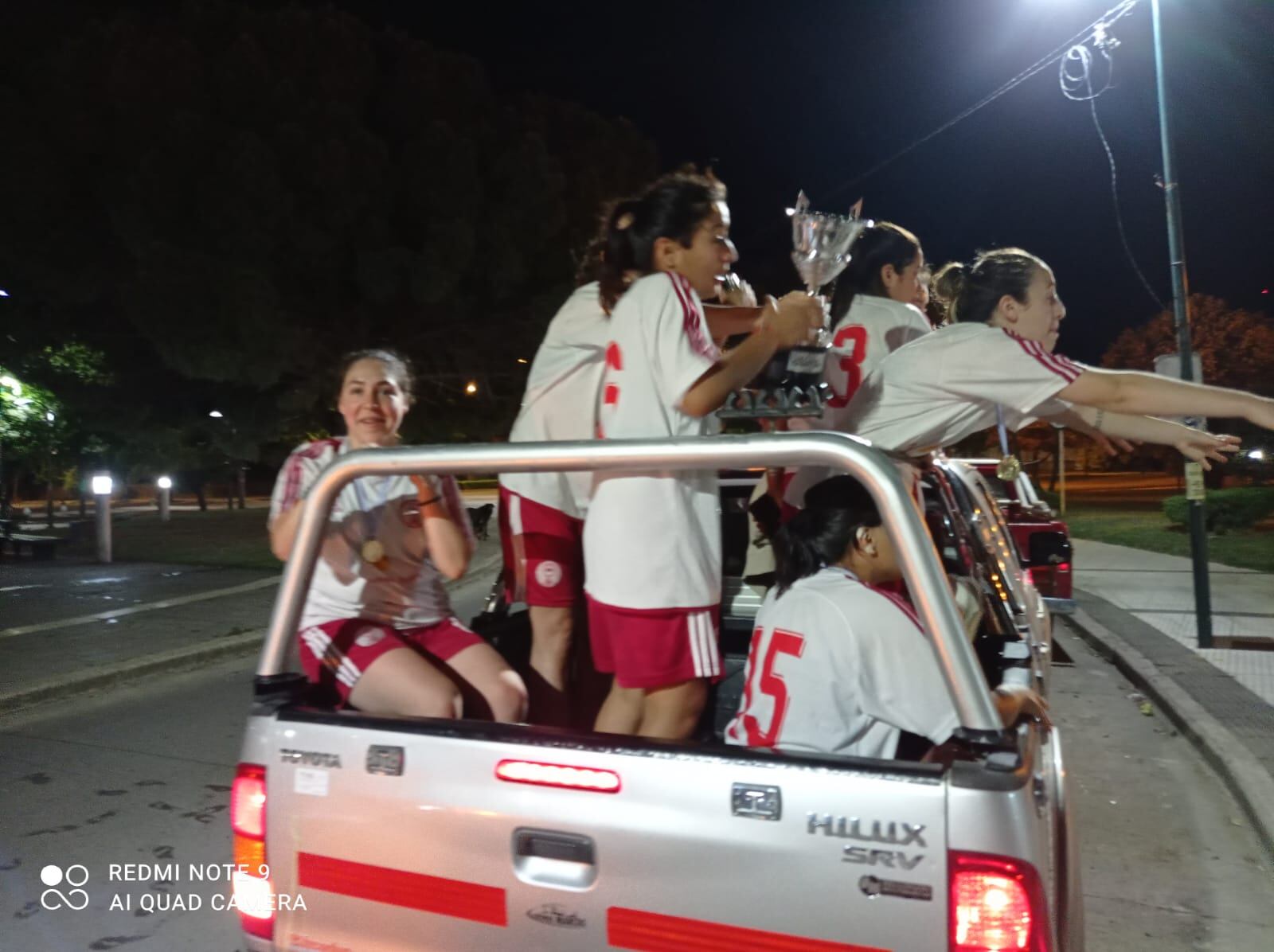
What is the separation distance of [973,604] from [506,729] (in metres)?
1.82

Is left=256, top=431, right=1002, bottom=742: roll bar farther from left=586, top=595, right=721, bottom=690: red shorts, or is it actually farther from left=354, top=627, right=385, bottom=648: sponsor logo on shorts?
left=586, top=595, right=721, bottom=690: red shorts

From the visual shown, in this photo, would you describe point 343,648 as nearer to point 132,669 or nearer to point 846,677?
point 846,677

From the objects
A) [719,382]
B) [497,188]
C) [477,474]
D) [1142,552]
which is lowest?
[1142,552]

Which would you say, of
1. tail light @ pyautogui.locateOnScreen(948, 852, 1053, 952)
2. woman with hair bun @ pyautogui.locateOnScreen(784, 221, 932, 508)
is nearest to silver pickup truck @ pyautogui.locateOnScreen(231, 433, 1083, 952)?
tail light @ pyautogui.locateOnScreen(948, 852, 1053, 952)

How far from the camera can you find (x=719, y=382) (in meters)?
2.40

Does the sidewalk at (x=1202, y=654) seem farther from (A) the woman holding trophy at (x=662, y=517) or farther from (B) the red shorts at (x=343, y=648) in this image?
(B) the red shorts at (x=343, y=648)

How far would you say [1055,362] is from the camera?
2.60 m

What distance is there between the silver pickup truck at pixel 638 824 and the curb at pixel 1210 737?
3.37 meters

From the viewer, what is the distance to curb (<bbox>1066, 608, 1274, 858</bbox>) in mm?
4879

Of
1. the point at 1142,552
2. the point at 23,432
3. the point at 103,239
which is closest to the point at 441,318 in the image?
the point at 103,239

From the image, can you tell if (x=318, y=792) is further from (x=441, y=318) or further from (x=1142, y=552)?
(x=1142, y=552)

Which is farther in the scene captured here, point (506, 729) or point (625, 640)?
point (625, 640)

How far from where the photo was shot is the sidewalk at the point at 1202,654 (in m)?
5.58

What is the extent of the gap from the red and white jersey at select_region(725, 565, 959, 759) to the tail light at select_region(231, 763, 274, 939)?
1086 mm
